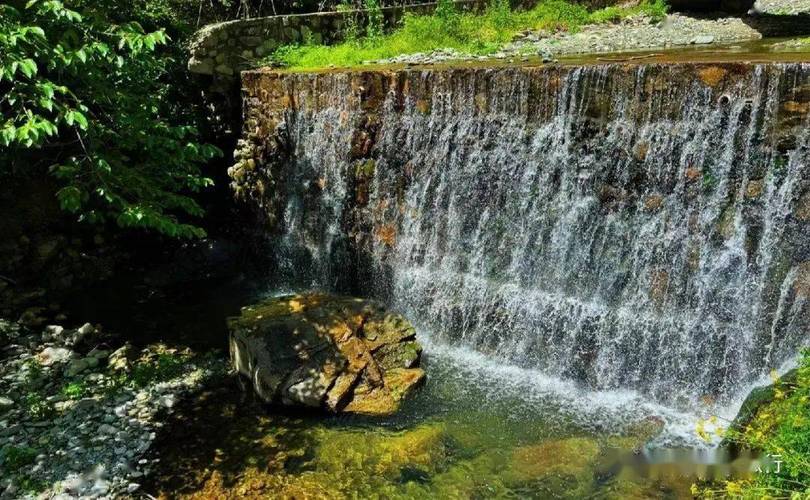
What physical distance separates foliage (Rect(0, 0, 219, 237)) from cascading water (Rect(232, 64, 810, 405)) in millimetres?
2423

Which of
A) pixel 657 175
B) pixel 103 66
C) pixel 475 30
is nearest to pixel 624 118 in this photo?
pixel 657 175

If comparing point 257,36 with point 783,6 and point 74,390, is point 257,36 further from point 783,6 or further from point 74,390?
point 783,6

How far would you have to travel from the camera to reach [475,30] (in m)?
12.0

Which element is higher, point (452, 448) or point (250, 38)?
point (250, 38)

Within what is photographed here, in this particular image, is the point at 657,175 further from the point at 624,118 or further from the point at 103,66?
the point at 103,66

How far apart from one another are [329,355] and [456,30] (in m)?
7.74

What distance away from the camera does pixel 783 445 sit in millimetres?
3240

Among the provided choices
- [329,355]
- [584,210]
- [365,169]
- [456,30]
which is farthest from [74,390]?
[456,30]

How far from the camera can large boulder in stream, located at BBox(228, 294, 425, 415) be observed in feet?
19.5

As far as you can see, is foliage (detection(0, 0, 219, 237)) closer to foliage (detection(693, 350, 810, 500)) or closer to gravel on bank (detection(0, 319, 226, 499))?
gravel on bank (detection(0, 319, 226, 499))

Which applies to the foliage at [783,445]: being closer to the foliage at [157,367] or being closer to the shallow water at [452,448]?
the shallow water at [452,448]

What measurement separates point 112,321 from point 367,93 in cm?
459

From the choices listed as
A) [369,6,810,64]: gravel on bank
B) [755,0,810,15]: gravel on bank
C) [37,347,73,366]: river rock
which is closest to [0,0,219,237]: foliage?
[37,347,73,366]: river rock

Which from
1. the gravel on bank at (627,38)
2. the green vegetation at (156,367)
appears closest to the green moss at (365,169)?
the gravel on bank at (627,38)
